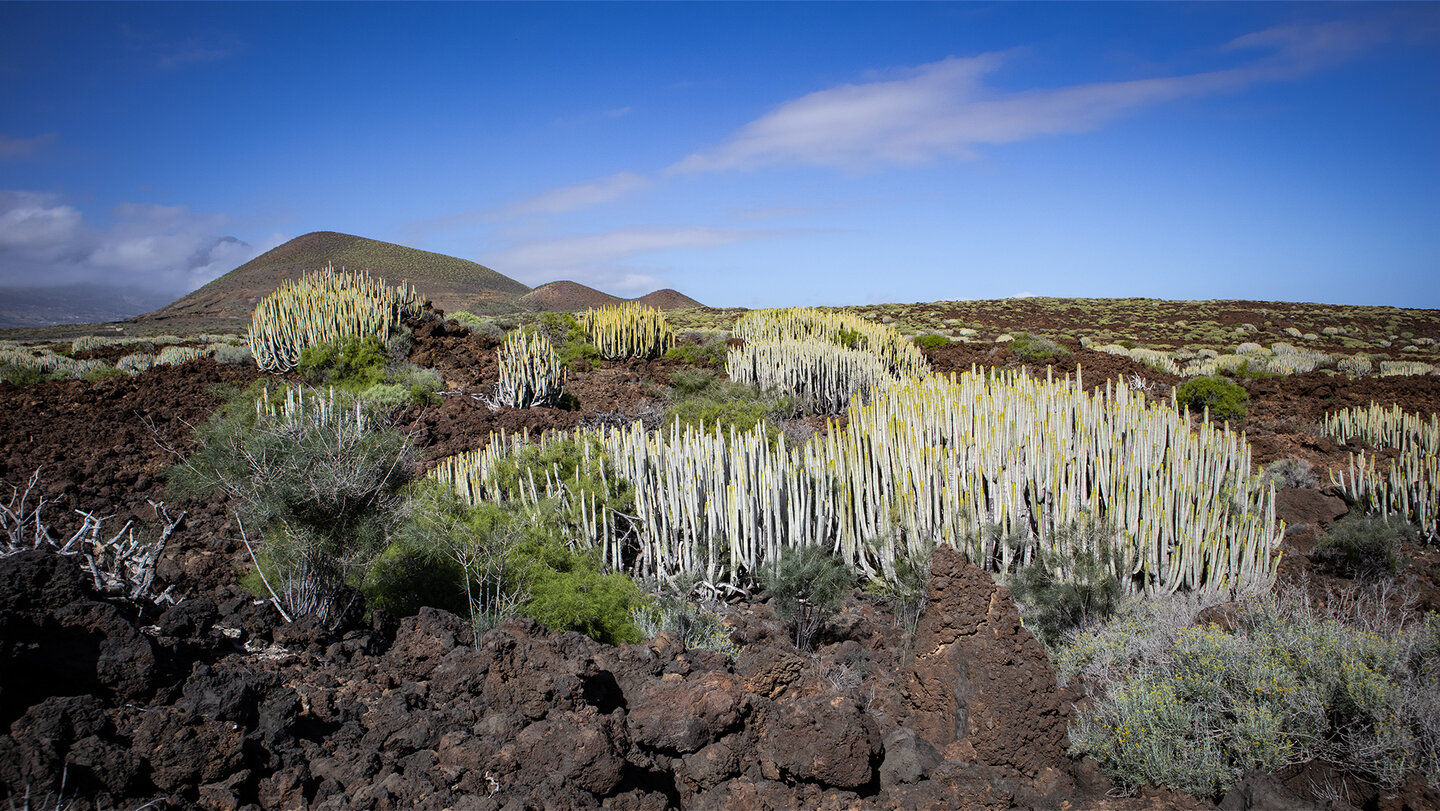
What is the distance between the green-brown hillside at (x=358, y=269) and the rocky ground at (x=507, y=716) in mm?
50392

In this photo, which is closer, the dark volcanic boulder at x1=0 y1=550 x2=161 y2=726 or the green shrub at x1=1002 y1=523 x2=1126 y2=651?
the dark volcanic boulder at x1=0 y1=550 x2=161 y2=726

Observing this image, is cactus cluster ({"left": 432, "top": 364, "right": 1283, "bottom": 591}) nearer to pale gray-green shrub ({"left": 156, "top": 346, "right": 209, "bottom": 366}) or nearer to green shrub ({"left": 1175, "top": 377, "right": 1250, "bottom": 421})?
green shrub ({"left": 1175, "top": 377, "right": 1250, "bottom": 421})

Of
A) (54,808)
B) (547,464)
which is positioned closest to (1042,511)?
(547,464)

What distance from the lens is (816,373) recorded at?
12.4 m

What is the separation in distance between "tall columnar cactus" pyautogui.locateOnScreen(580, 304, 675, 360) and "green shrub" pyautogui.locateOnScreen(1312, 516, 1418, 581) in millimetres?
12576

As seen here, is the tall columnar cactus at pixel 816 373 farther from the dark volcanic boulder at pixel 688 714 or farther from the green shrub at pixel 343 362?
the dark volcanic boulder at pixel 688 714

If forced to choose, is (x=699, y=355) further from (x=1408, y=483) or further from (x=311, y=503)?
(x=311, y=503)

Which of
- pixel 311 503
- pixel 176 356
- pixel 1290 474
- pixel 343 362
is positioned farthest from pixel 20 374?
pixel 1290 474

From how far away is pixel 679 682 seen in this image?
325 centimetres

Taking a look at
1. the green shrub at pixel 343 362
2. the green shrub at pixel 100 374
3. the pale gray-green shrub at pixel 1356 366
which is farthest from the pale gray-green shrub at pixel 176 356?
the pale gray-green shrub at pixel 1356 366

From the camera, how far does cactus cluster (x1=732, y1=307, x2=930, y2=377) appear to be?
44.7 ft

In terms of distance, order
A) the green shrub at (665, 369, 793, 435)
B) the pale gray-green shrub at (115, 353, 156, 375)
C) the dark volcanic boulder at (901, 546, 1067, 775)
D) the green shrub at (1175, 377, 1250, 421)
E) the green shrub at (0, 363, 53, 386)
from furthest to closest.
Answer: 1. the pale gray-green shrub at (115, 353, 156, 375)
2. the green shrub at (0, 363, 53, 386)
3. the green shrub at (1175, 377, 1250, 421)
4. the green shrub at (665, 369, 793, 435)
5. the dark volcanic boulder at (901, 546, 1067, 775)

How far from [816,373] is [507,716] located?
9.98m

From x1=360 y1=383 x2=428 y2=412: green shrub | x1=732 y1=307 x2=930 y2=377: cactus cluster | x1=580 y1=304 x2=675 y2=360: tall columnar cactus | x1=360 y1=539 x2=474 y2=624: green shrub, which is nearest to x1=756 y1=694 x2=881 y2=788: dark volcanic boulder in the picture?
x1=360 y1=539 x2=474 y2=624: green shrub
